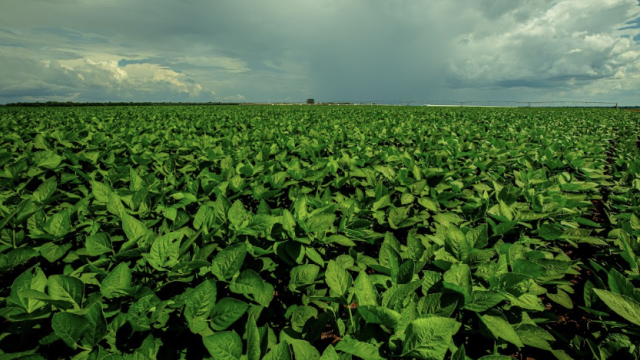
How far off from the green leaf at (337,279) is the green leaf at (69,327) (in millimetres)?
960

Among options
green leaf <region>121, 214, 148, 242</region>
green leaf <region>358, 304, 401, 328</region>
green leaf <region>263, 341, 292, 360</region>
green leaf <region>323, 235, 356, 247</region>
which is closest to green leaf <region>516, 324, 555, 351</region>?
green leaf <region>358, 304, 401, 328</region>

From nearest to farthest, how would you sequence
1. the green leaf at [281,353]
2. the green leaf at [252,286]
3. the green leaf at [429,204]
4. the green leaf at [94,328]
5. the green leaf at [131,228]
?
the green leaf at [281,353] → the green leaf at [94,328] → the green leaf at [252,286] → the green leaf at [131,228] → the green leaf at [429,204]

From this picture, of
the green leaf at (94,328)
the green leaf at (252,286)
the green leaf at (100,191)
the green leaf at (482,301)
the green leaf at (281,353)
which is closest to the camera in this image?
the green leaf at (281,353)

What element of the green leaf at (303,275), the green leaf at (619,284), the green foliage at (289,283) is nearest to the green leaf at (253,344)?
the green foliage at (289,283)

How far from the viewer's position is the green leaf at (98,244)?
149 centimetres

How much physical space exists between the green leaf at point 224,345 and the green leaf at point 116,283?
20.5 inches

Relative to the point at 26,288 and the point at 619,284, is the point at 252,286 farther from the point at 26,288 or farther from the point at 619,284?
the point at 619,284

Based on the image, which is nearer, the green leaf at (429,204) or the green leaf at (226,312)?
the green leaf at (226,312)

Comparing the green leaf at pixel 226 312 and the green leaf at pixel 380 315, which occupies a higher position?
the green leaf at pixel 380 315

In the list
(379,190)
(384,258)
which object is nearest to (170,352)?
(384,258)

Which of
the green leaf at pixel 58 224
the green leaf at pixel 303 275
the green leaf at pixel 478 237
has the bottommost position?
the green leaf at pixel 303 275

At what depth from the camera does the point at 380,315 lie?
1086mm

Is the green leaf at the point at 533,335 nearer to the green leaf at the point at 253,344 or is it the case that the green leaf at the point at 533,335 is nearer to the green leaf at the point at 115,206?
the green leaf at the point at 253,344

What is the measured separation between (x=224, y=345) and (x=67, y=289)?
760 millimetres
